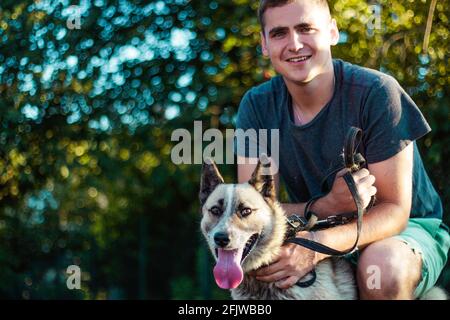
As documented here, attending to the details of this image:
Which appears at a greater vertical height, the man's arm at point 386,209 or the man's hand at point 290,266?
the man's arm at point 386,209

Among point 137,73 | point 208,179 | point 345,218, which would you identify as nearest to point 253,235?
point 208,179

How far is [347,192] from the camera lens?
2895mm

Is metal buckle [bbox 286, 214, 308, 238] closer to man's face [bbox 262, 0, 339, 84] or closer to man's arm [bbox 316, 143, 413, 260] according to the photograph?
man's arm [bbox 316, 143, 413, 260]

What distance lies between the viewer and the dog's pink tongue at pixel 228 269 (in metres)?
2.64

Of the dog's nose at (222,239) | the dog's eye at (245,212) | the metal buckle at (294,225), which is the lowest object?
the dog's nose at (222,239)

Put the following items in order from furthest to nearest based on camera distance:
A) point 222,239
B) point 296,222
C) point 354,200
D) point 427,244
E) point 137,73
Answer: point 137,73, point 427,244, point 296,222, point 354,200, point 222,239

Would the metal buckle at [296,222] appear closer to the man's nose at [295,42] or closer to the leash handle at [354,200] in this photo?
the leash handle at [354,200]

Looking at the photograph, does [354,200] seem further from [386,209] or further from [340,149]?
[340,149]

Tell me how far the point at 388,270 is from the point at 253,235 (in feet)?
1.81

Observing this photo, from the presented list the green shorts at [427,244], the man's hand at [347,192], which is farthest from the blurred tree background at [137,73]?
the man's hand at [347,192]

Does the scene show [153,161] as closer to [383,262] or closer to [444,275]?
[444,275]

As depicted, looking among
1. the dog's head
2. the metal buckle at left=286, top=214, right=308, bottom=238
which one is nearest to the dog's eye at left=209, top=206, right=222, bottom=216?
the dog's head

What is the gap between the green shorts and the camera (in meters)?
2.92

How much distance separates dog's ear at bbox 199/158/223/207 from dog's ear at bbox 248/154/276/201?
15cm
